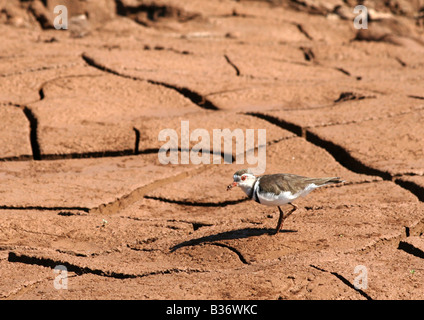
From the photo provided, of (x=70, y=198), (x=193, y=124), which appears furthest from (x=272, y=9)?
(x=70, y=198)

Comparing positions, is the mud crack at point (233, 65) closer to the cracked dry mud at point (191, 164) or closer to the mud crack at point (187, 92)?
the cracked dry mud at point (191, 164)

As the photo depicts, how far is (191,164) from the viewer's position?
14.7 feet

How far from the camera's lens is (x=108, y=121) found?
5035 millimetres

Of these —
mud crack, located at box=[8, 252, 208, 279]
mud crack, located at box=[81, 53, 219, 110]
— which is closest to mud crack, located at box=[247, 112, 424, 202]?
mud crack, located at box=[81, 53, 219, 110]

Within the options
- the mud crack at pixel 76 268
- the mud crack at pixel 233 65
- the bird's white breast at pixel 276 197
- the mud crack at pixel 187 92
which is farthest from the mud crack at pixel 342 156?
the mud crack at pixel 76 268

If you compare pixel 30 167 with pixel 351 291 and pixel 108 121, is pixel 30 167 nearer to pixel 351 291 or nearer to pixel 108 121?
pixel 108 121

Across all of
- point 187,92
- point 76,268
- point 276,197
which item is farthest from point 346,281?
point 187,92

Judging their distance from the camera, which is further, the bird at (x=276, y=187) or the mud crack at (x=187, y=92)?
the mud crack at (x=187, y=92)

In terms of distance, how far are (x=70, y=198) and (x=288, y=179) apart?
1423 millimetres

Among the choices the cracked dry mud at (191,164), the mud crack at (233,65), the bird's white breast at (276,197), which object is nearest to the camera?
Result: the cracked dry mud at (191,164)

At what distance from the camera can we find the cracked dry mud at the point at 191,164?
2846 mm

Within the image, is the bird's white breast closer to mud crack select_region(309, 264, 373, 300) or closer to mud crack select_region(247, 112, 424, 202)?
mud crack select_region(309, 264, 373, 300)

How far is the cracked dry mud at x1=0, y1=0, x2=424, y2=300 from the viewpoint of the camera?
2.85 metres

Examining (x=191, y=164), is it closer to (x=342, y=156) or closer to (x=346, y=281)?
(x=342, y=156)
